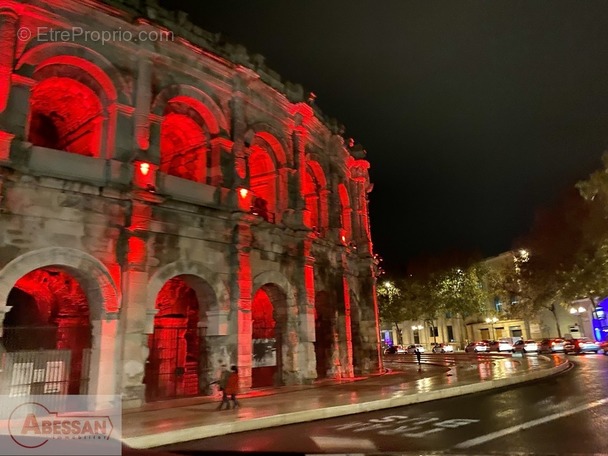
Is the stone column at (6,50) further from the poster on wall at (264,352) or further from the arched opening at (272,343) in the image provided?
the poster on wall at (264,352)

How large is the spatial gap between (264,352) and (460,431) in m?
10.0

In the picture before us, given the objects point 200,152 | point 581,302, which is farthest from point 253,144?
point 581,302

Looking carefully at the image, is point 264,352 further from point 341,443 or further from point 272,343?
point 341,443

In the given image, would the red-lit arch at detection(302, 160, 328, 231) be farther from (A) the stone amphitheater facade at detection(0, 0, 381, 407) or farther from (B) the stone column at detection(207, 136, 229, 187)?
(B) the stone column at detection(207, 136, 229, 187)

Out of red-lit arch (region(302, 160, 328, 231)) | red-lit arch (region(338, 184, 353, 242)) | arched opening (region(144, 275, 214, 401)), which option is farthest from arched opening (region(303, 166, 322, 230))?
arched opening (region(144, 275, 214, 401))

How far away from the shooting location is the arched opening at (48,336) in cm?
1099

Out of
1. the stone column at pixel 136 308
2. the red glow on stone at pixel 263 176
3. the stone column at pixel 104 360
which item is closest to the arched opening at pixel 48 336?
the stone column at pixel 104 360

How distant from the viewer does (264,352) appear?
1716cm

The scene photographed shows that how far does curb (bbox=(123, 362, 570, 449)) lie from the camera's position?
26.3 feet

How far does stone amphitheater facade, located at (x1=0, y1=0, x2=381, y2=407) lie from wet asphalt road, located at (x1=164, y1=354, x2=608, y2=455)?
564cm

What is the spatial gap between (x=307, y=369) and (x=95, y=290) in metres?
8.16

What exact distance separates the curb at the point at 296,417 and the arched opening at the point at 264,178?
28.8 feet

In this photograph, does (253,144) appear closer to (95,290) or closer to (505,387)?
(95,290)

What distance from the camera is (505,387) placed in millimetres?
14641
